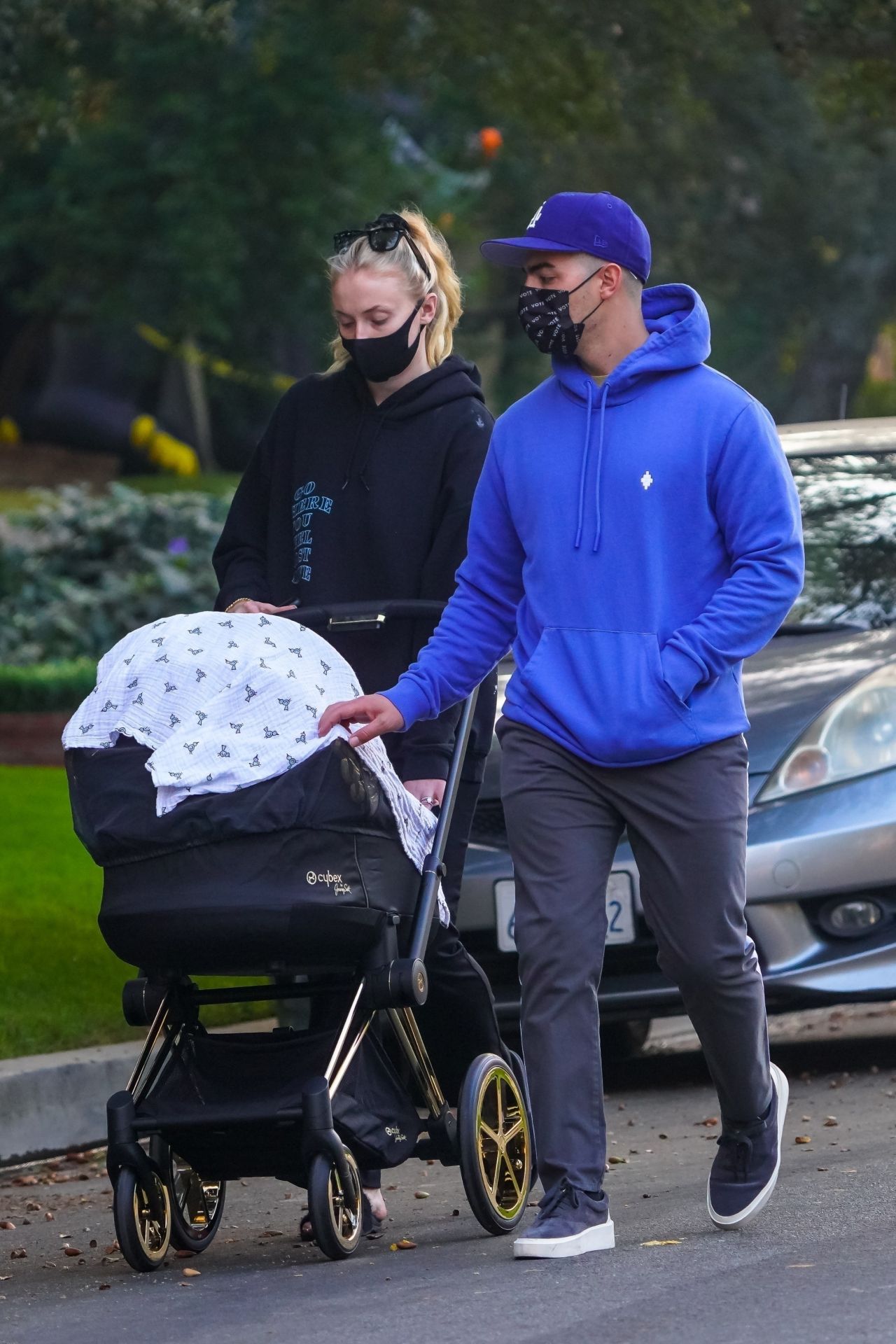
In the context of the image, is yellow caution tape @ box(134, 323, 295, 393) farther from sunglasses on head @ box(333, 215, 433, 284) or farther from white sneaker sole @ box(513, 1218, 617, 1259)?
white sneaker sole @ box(513, 1218, 617, 1259)

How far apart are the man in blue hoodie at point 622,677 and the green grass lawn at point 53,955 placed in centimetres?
274

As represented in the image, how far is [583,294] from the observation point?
4.43 meters

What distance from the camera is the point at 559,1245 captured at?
4.25 m

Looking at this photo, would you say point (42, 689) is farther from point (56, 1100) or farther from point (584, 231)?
point (584, 231)

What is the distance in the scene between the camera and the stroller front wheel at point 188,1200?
4.52 meters

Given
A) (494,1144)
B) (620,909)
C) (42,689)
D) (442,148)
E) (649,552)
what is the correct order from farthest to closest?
1. (442,148)
2. (42,689)
3. (620,909)
4. (494,1144)
5. (649,552)

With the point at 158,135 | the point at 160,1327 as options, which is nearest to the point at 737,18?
the point at 160,1327

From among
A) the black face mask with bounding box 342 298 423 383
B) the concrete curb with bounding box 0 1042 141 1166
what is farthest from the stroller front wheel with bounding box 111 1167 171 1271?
the concrete curb with bounding box 0 1042 141 1166

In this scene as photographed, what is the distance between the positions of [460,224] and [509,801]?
30.4 m

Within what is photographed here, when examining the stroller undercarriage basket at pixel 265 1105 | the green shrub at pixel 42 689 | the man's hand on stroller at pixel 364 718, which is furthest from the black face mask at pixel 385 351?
the green shrub at pixel 42 689

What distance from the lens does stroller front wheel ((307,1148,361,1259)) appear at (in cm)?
427

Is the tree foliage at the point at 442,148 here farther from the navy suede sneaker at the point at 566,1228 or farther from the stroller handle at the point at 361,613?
the navy suede sneaker at the point at 566,1228

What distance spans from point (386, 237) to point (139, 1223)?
6.55 feet

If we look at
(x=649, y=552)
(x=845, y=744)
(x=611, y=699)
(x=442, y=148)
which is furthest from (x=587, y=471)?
(x=442, y=148)
